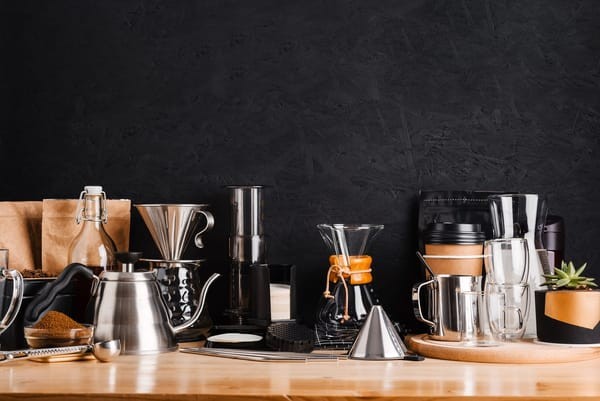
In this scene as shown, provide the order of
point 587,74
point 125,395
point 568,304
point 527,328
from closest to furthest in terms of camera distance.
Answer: point 125,395
point 568,304
point 527,328
point 587,74

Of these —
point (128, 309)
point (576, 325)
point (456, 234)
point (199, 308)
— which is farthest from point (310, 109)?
point (576, 325)

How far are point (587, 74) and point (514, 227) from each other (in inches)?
19.3

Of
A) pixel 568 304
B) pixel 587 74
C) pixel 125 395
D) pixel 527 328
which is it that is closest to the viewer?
pixel 125 395

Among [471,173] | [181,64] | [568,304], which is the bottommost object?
[568,304]

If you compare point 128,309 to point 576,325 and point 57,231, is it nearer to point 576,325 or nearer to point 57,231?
point 57,231

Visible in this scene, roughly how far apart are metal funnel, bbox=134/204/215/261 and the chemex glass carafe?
12.5 inches

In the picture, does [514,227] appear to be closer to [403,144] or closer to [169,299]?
[403,144]

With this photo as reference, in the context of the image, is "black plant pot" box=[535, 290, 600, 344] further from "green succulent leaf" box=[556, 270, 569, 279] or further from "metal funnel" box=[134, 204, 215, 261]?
"metal funnel" box=[134, 204, 215, 261]

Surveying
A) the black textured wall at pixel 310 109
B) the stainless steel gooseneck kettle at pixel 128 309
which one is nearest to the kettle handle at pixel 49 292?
the stainless steel gooseneck kettle at pixel 128 309

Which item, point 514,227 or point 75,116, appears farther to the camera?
point 75,116

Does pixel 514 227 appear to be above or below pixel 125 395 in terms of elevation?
above

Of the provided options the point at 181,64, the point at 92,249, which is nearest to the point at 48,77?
the point at 181,64

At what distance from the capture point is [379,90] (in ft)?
6.32

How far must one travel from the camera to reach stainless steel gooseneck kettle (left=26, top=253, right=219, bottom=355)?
4.94ft
